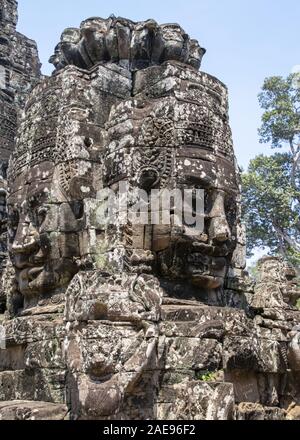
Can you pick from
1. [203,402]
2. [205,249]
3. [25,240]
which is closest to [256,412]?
[203,402]

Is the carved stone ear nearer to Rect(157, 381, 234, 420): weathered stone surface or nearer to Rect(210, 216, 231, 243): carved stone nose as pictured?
Rect(210, 216, 231, 243): carved stone nose

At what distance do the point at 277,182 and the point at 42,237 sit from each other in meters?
14.5

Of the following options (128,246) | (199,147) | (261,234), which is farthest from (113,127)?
(261,234)

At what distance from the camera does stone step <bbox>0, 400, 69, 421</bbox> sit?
4.94 metres

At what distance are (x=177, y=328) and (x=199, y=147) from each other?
2.05 m

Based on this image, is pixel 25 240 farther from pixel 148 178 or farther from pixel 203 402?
pixel 203 402

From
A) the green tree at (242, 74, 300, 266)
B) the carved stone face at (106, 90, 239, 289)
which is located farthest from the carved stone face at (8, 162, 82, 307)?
the green tree at (242, 74, 300, 266)

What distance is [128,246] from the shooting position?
20.0 feet
